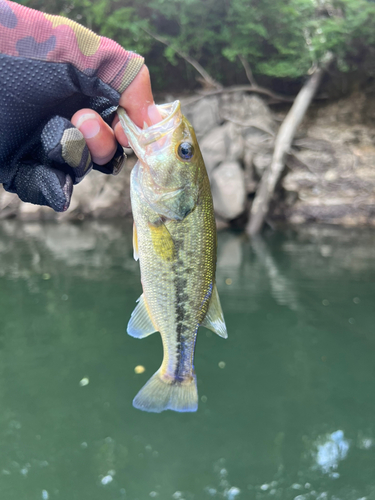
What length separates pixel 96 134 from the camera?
1804mm

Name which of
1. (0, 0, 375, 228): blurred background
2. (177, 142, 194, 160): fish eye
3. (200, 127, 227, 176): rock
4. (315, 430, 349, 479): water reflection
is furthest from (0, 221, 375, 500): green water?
(200, 127, 227, 176): rock

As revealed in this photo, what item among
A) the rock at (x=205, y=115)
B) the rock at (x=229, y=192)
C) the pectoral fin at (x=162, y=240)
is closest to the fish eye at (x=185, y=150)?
the pectoral fin at (x=162, y=240)

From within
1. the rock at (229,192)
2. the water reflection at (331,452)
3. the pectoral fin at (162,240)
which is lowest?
the rock at (229,192)

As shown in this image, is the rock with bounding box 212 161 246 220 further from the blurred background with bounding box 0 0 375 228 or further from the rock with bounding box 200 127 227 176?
the rock with bounding box 200 127 227 176

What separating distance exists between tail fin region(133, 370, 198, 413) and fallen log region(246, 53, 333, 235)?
974 centimetres

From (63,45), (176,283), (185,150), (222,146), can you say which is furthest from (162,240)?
(222,146)

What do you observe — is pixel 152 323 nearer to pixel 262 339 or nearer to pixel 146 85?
pixel 146 85

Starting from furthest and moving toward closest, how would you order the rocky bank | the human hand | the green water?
the rocky bank < the green water < the human hand

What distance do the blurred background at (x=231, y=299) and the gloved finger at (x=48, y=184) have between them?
289 centimetres

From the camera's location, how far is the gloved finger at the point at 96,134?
5.78 ft

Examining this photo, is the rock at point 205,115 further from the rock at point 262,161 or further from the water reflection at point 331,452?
the water reflection at point 331,452

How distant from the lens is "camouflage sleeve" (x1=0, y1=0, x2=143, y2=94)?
149cm

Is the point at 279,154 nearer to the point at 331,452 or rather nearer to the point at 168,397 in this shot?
the point at 331,452

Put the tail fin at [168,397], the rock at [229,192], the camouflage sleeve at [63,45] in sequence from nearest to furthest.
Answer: the camouflage sleeve at [63,45], the tail fin at [168,397], the rock at [229,192]
